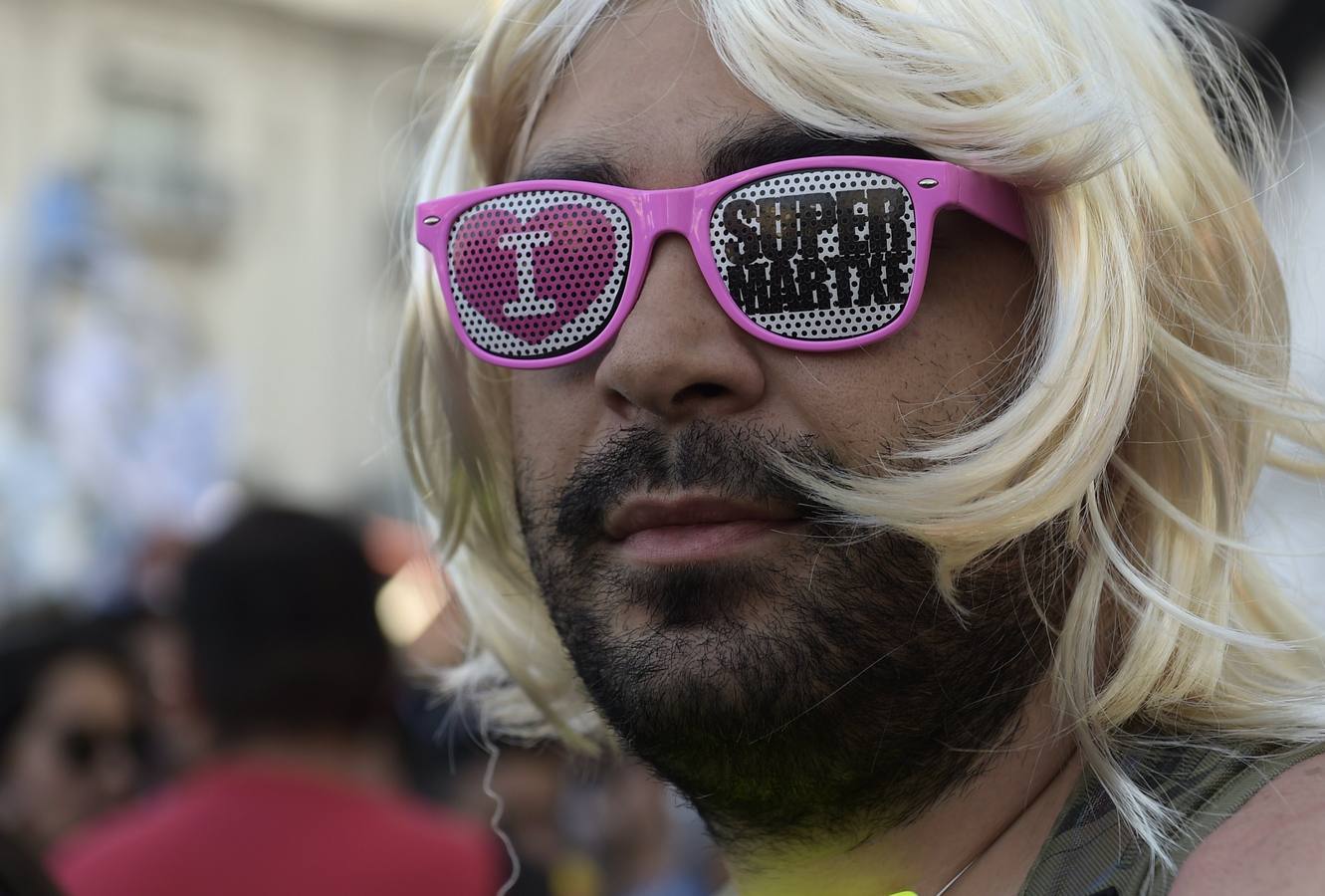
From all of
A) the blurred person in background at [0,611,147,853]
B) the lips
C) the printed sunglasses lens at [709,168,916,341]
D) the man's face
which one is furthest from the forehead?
the blurred person in background at [0,611,147,853]

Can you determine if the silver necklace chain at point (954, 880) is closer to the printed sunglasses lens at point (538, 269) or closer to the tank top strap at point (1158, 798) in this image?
the tank top strap at point (1158, 798)

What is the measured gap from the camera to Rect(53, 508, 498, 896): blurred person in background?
2.99 metres

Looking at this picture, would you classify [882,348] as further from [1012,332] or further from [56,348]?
[56,348]

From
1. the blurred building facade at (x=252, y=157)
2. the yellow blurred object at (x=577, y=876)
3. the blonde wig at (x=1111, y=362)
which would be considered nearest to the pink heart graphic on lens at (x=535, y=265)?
the blonde wig at (x=1111, y=362)

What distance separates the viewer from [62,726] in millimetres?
4137

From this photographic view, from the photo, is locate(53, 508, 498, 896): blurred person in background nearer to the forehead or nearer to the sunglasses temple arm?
the forehead

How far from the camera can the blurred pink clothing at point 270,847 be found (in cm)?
296

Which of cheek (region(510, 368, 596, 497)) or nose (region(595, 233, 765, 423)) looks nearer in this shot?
nose (region(595, 233, 765, 423))

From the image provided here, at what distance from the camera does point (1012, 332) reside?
1.60 metres

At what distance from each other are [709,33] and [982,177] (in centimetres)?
37

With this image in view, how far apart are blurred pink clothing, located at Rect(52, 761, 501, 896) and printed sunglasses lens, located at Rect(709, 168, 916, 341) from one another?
1.93m

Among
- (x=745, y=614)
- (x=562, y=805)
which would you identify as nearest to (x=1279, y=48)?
(x=562, y=805)

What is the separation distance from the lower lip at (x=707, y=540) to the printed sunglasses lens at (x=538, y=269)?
26 cm

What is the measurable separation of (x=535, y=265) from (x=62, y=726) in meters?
3.04
